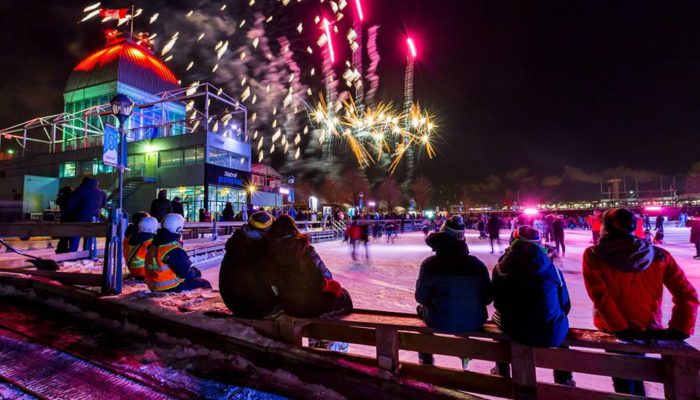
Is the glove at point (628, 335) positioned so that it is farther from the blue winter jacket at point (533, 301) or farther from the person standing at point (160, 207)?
the person standing at point (160, 207)

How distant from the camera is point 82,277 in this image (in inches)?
208

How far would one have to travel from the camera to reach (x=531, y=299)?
257 centimetres

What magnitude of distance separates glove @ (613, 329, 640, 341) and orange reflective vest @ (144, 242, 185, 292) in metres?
4.63

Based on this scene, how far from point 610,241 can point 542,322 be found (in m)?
0.95

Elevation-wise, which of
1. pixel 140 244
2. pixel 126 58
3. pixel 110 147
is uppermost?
pixel 126 58

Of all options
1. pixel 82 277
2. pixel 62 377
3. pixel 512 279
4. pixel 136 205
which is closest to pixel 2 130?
pixel 136 205

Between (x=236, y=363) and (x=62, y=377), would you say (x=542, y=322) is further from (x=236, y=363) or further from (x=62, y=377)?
(x=62, y=377)

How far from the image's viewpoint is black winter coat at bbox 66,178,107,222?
25.2 ft

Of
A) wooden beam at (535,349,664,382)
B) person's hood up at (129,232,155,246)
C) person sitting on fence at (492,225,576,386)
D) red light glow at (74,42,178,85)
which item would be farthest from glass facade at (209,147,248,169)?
wooden beam at (535,349,664,382)

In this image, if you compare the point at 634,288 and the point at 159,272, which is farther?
the point at 159,272

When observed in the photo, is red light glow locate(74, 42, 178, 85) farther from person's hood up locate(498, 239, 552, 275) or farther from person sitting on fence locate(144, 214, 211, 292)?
person's hood up locate(498, 239, 552, 275)

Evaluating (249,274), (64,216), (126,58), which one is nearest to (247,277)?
(249,274)

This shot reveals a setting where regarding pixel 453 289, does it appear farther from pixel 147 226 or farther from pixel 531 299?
pixel 147 226

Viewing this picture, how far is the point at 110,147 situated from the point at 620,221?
22.9 feet
